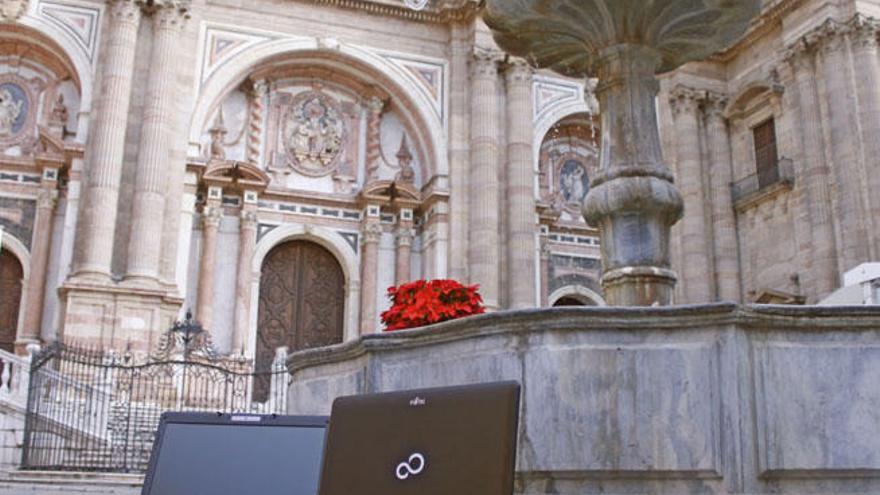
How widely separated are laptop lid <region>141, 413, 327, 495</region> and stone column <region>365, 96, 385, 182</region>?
1589 cm

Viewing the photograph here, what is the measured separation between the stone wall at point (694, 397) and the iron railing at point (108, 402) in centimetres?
507

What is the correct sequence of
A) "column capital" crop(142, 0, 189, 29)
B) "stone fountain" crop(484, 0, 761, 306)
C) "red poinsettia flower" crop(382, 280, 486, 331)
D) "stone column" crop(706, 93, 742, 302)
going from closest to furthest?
"stone fountain" crop(484, 0, 761, 306), "red poinsettia flower" crop(382, 280, 486, 331), "column capital" crop(142, 0, 189, 29), "stone column" crop(706, 93, 742, 302)

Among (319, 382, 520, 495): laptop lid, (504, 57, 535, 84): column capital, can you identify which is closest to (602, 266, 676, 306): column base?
(319, 382, 520, 495): laptop lid

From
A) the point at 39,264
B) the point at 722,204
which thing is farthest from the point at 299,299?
the point at 722,204

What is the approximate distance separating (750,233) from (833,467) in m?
15.4

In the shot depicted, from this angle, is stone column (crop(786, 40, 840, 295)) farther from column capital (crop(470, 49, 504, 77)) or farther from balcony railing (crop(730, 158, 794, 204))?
column capital (crop(470, 49, 504, 77))

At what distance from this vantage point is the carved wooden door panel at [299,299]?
1744 cm

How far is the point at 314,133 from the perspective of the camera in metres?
18.5

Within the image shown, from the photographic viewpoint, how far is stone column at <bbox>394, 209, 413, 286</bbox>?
18.0m

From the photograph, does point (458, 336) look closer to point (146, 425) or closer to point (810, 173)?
point (146, 425)

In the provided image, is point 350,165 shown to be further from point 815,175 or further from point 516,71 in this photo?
point 815,175

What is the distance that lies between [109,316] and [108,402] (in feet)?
8.82

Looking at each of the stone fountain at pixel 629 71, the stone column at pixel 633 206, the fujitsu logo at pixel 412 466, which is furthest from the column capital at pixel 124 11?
the fujitsu logo at pixel 412 466

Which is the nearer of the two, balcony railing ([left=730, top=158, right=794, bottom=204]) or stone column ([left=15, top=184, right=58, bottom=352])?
stone column ([left=15, top=184, right=58, bottom=352])
